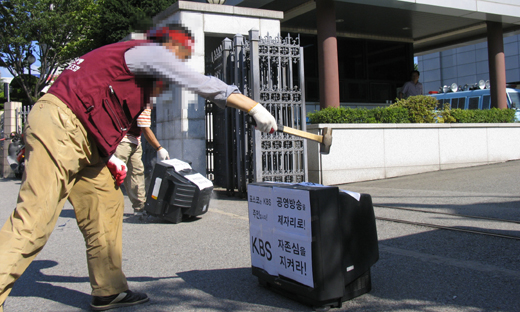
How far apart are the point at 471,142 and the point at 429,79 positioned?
111 feet

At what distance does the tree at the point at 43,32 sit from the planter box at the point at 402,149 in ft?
69.5

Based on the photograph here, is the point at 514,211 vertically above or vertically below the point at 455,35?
below

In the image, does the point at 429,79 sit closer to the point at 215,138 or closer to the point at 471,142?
the point at 471,142

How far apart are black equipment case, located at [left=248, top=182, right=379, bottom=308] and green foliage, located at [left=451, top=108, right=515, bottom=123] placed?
9.83 m

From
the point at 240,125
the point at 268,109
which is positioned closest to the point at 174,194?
the point at 240,125

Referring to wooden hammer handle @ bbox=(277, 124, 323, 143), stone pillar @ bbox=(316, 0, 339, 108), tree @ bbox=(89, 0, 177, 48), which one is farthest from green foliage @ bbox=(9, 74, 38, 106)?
wooden hammer handle @ bbox=(277, 124, 323, 143)

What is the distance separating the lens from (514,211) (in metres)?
5.77

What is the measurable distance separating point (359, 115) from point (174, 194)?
5660mm

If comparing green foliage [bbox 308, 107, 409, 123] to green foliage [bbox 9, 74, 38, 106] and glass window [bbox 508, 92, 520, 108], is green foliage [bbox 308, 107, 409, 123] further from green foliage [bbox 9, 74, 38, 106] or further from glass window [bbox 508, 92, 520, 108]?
green foliage [bbox 9, 74, 38, 106]

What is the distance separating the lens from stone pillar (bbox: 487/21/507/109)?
15.9 m

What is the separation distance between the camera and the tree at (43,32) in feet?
89.1

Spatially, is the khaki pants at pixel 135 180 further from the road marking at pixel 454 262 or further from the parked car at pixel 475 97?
the parked car at pixel 475 97

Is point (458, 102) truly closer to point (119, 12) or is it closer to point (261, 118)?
point (119, 12)

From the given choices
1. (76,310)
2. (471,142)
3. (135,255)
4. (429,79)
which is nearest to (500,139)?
(471,142)
